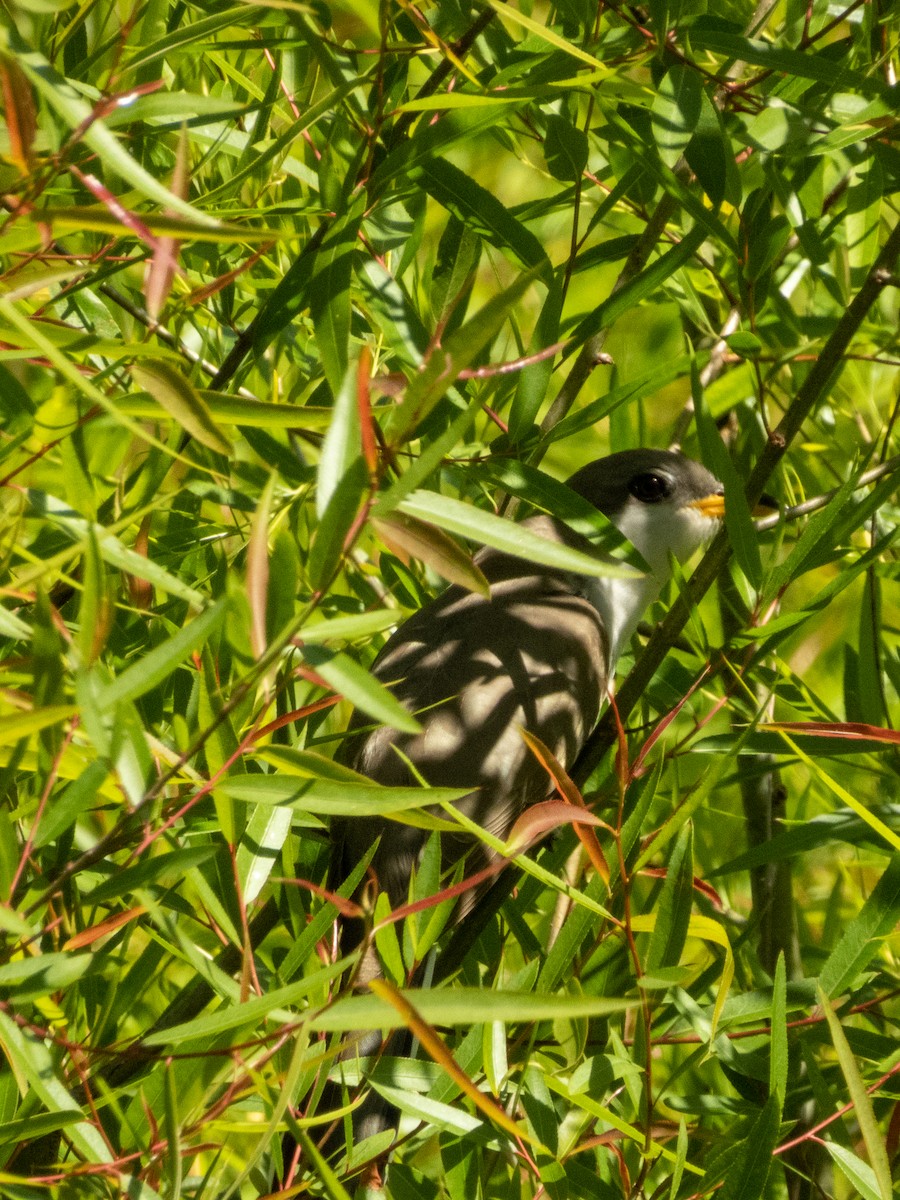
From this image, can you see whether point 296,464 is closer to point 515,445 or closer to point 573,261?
point 515,445

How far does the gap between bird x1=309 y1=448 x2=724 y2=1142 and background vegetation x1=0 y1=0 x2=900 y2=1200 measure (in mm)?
131

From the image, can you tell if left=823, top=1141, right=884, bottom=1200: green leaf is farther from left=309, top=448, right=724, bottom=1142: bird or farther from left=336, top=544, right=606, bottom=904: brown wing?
left=336, top=544, right=606, bottom=904: brown wing

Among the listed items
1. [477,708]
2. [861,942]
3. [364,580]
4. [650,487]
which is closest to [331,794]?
[861,942]

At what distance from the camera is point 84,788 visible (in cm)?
106

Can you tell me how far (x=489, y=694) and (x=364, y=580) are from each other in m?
0.34

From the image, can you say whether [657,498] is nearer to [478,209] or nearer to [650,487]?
[650,487]

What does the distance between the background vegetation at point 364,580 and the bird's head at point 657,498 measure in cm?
65

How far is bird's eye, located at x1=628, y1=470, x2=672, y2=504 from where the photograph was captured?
9.29 feet

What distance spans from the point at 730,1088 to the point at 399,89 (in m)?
1.41

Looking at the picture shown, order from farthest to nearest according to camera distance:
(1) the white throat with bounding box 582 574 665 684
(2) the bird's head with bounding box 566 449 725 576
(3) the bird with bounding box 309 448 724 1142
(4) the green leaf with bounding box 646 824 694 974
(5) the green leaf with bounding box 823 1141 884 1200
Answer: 1. (2) the bird's head with bounding box 566 449 725 576
2. (1) the white throat with bounding box 582 574 665 684
3. (3) the bird with bounding box 309 448 724 1142
4. (4) the green leaf with bounding box 646 824 694 974
5. (5) the green leaf with bounding box 823 1141 884 1200

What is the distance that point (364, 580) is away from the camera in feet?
6.86

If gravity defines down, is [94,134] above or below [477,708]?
above

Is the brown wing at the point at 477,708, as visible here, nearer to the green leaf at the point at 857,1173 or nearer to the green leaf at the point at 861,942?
the green leaf at the point at 861,942

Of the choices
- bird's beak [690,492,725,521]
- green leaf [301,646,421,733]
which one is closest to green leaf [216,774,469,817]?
green leaf [301,646,421,733]
